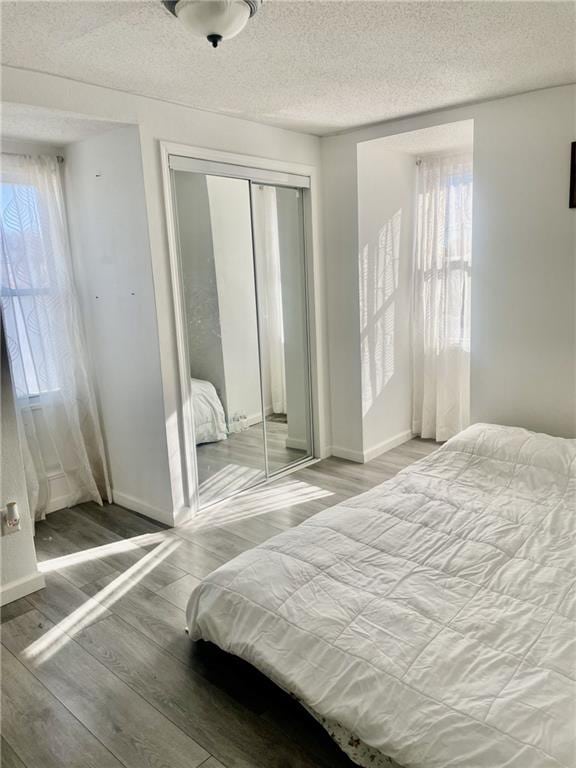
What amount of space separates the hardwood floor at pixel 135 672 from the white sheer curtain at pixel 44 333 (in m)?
0.45

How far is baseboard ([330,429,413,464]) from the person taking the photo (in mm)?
4301

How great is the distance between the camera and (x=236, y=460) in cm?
386

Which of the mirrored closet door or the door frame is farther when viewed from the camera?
the mirrored closet door

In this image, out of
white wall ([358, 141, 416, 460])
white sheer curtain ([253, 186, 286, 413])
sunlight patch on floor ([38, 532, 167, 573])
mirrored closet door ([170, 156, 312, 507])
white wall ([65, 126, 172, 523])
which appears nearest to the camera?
sunlight patch on floor ([38, 532, 167, 573])

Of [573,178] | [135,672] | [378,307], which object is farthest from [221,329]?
[573,178]

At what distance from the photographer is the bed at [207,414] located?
3.54m

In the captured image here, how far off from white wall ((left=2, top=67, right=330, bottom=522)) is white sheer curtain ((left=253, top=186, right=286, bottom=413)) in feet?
1.13

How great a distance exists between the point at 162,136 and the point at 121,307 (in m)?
1.02

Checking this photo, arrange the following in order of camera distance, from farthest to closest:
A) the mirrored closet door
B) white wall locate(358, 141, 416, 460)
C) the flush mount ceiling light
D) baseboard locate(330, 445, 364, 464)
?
baseboard locate(330, 445, 364, 464) < white wall locate(358, 141, 416, 460) < the mirrored closet door < the flush mount ceiling light

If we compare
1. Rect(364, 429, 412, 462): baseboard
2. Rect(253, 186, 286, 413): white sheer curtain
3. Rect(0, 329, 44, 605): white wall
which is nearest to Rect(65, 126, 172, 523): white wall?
Rect(0, 329, 44, 605): white wall

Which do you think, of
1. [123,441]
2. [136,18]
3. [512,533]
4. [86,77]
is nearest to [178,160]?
[86,77]

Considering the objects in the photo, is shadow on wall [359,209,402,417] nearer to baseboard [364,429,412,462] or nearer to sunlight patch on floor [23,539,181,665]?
baseboard [364,429,412,462]

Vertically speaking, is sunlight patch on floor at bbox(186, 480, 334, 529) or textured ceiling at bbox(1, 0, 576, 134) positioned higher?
textured ceiling at bbox(1, 0, 576, 134)

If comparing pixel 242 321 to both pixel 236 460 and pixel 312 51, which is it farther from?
pixel 312 51
